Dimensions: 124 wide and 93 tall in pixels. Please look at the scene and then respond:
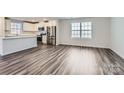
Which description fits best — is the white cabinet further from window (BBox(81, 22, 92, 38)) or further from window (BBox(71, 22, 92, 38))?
window (BBox(81, 22, 92, 38))

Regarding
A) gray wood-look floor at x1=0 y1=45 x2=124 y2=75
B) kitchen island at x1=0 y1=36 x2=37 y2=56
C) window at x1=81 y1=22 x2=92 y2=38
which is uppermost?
window at x1=81 y1=22 x2=92 y2=38

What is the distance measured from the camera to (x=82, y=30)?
10234 mm

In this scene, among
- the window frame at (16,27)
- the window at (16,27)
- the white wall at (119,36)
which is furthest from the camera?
the window at (16,27)

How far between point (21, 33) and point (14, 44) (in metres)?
4.79

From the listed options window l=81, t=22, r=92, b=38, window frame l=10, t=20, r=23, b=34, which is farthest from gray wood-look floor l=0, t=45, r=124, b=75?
window frame l=10, t=20, r=23, b=34

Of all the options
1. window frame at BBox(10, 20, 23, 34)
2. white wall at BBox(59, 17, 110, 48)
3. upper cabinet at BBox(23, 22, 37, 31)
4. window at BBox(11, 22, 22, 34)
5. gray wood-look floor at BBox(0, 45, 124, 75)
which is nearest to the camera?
gray wood-look floor at BBox(0, 45, 124, 75)

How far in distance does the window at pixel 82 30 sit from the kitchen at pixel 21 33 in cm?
181

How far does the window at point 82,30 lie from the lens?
982 cm

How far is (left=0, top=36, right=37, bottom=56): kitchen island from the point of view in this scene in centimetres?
593

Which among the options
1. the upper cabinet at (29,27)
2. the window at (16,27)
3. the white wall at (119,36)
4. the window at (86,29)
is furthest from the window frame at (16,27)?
the white wall at (119,36)

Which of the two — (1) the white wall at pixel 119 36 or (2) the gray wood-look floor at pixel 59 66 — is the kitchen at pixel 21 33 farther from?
(1) the white wall at pixel 119 36
